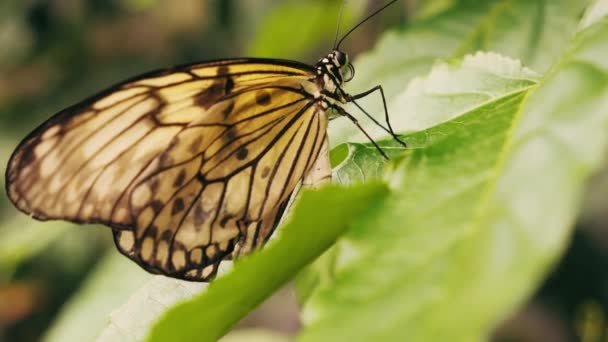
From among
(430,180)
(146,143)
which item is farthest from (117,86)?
(430,180)

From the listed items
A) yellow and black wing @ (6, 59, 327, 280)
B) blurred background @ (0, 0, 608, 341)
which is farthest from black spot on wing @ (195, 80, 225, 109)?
blurred background @ (0, 0, 608, 341)

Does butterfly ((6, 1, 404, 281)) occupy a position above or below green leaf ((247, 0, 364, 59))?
below

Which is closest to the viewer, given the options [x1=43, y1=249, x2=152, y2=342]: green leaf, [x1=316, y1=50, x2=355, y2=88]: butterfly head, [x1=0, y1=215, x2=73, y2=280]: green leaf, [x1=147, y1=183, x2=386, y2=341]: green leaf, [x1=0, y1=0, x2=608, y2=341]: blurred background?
[x1=147, y1=183, x2=386, y2=341]: green leaf

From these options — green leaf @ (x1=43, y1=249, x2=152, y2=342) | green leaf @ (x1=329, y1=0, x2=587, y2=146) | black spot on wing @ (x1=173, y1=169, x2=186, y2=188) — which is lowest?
green leaf @ (x1=43, y1=249, x2=152, y2=342)

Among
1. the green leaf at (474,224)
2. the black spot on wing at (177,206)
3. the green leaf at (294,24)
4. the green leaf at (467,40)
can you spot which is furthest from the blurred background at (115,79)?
the green leaf at (474,224)

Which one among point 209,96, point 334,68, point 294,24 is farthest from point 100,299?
point 294,24

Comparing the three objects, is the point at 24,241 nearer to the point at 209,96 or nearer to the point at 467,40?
the point at 209,96

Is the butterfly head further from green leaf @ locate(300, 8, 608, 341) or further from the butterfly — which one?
green leaf @ locate(300, 8, 608, 341)
